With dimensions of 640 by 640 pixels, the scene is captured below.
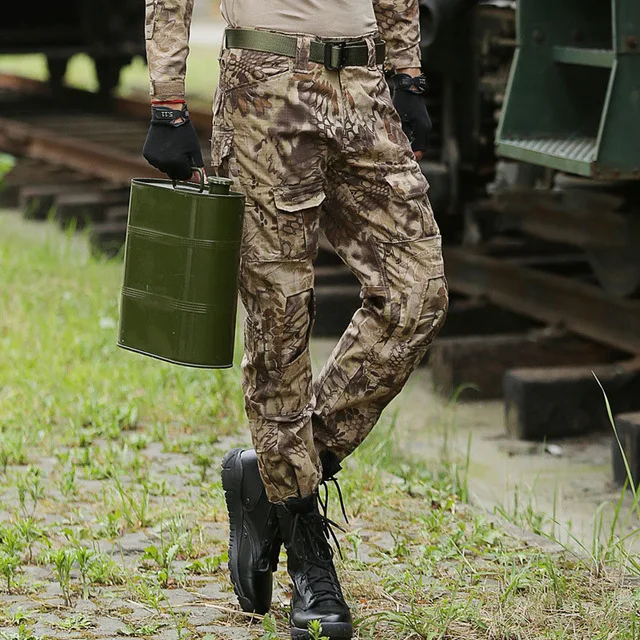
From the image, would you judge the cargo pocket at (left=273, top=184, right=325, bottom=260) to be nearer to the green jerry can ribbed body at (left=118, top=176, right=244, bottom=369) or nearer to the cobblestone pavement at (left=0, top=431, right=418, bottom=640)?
the green jerry can ribbed body at (left=118, top=176, right=244, bottom=369)

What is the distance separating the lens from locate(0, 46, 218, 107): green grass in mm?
16375

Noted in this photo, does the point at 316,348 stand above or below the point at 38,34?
below

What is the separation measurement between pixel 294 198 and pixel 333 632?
0.97 meters

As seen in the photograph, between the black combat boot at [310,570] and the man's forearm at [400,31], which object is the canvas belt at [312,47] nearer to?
the man's forearm at [400,31]

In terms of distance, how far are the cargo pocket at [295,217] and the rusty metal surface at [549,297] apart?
296 centimetres

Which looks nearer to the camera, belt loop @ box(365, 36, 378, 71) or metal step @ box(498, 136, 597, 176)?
belt loop @ box(365, 36, 378, 71)

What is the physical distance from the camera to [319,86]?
9.96ft

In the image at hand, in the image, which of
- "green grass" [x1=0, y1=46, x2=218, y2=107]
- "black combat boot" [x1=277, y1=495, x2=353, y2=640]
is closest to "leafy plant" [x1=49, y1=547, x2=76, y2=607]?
"black combat boot" [x1=277, y1=495, x2=353, y2=640]

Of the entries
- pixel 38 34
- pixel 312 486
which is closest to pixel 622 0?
pixel 312 486

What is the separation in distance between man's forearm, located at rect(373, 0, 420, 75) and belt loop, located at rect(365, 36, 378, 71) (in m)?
0.23

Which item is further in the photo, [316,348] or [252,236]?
[316,348]

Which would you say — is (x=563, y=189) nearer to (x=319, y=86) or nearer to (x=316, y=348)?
(x=316, y=348)

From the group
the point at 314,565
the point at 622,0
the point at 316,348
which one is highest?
the point at 622,0

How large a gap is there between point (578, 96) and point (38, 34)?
30.7 feet
